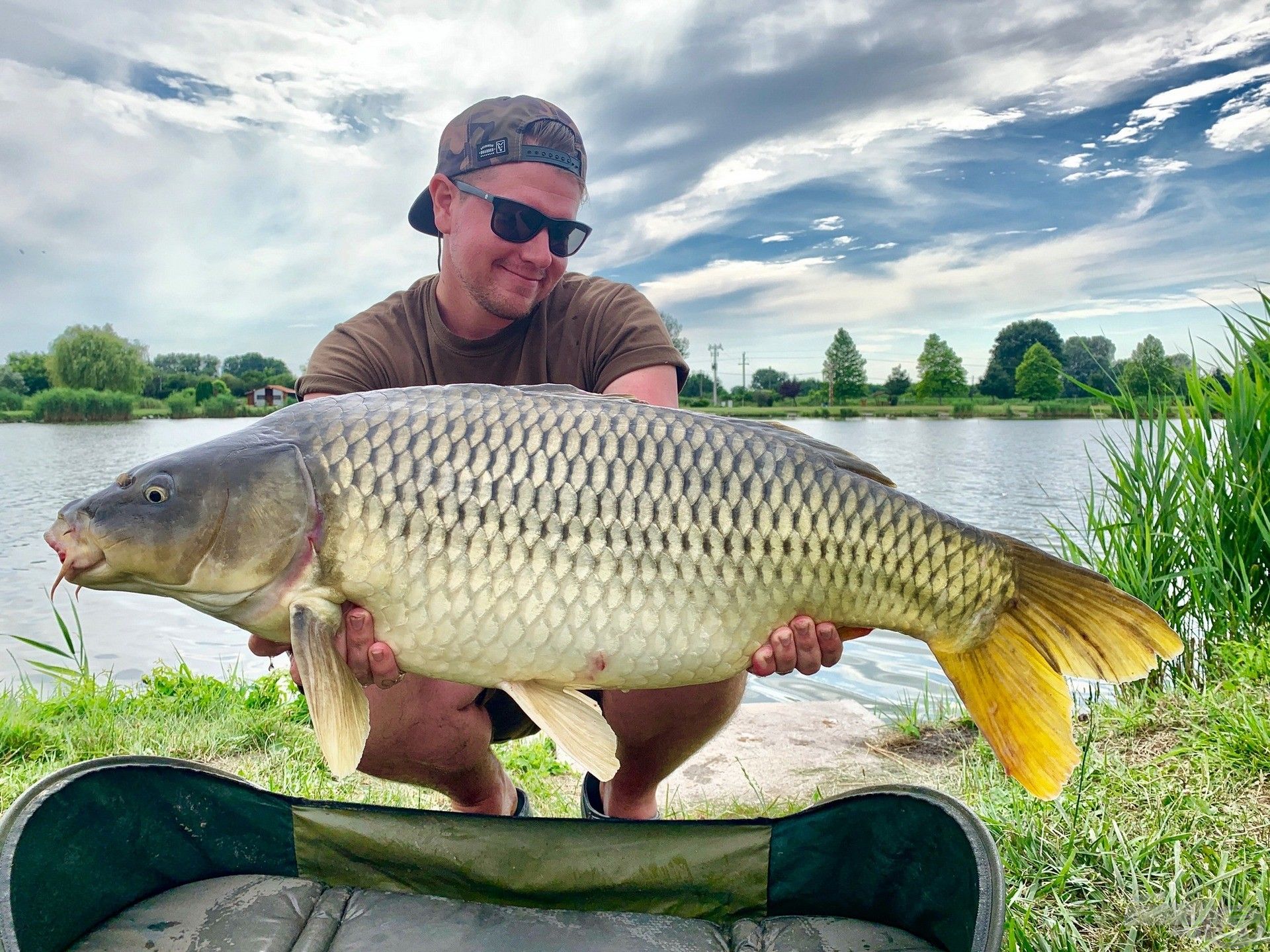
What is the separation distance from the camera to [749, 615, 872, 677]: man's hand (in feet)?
4.45

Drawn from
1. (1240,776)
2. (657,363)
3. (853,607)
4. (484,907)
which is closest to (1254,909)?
(1240,776)

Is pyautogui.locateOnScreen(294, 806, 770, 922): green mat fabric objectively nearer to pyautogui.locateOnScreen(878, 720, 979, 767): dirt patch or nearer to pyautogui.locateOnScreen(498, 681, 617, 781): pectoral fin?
pyautogui.locateOnScreen(498, 681, 617, 781): pectoral fin

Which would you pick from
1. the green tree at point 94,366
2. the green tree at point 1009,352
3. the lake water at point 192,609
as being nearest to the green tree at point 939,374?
the green tree at point 1009,352

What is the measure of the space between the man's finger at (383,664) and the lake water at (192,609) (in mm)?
1254

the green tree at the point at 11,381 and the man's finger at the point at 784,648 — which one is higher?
the green tree at the point at 11,381

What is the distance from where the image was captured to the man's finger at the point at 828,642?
4.58 ft

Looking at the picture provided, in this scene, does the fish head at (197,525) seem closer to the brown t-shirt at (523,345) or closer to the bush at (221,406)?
the brown t-shirt at (523,345)

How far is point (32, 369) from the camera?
3978cm

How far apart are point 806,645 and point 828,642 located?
0.19ft

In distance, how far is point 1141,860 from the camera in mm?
1379

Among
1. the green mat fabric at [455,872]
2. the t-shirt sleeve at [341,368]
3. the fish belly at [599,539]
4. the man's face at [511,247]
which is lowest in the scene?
the green mat fabric at [455,872]

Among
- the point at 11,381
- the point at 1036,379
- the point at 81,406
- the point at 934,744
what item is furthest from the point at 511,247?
the point at 11,381

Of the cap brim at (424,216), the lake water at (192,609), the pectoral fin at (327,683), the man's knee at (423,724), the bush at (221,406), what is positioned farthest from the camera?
the bush at (221,406)

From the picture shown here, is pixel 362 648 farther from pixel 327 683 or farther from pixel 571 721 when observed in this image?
pixel 571 721
